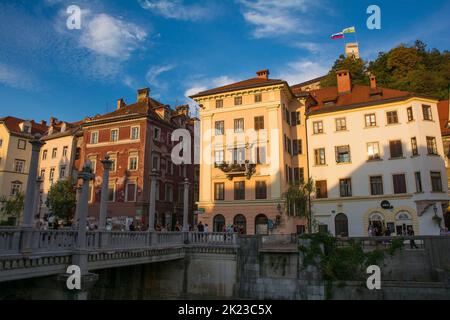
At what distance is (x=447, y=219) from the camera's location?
37062 millimetres

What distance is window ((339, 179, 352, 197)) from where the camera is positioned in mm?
36469

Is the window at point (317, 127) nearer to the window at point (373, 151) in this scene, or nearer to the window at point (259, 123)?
the window at point (373, 151)

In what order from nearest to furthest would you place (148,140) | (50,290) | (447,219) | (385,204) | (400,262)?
(50,290)
(400,262)
(385,204)
(447,219)
(148,140)

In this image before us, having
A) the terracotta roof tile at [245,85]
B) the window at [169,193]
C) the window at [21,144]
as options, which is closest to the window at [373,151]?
the terracotta roof tile at [245,85]

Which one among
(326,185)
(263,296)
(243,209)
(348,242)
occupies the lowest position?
(263,296)

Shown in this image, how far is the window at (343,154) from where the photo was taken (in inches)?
1470

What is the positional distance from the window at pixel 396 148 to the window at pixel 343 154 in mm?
4186

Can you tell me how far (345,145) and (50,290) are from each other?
104 ft

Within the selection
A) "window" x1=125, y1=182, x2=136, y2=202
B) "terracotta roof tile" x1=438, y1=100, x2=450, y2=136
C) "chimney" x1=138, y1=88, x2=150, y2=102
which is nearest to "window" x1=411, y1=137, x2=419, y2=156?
"terracotta roof tile" x1=438, y1=100, x2=450, y2=136

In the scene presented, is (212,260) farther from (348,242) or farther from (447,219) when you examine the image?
(447,219)

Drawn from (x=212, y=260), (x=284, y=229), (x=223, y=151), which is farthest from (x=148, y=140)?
(x=212, y=260)

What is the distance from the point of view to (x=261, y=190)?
36.8m

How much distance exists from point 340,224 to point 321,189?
13.6ft

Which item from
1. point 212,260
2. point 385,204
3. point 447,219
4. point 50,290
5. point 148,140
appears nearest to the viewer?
point 50,290
